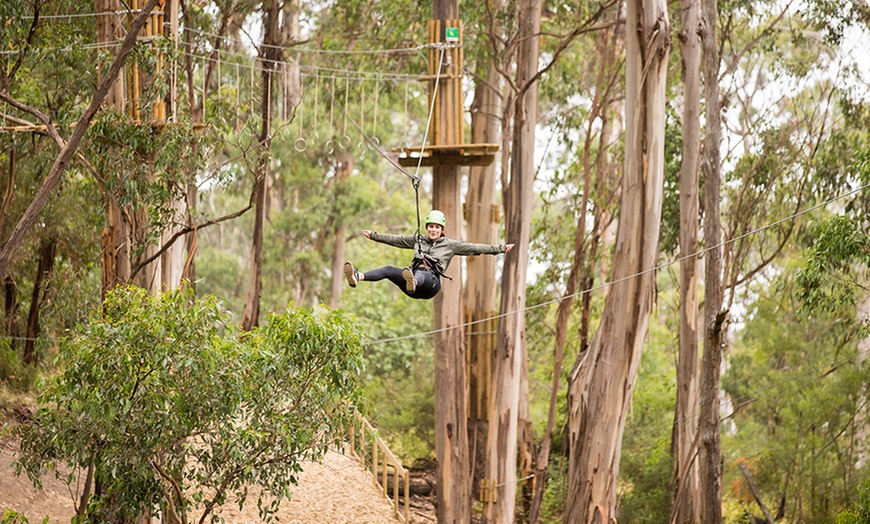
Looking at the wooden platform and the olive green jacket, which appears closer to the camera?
the olive green jacket

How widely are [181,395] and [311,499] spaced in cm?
657

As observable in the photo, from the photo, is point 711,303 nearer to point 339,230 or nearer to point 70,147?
point 70,147

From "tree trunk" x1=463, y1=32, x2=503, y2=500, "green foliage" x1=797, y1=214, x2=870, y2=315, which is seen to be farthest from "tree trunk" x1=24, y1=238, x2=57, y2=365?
"green foliage" x1=797, y1=214, x2=870, y2=315

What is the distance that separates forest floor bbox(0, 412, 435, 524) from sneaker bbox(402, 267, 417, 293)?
5959 millimetres

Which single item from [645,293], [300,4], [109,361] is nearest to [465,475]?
[645,293]

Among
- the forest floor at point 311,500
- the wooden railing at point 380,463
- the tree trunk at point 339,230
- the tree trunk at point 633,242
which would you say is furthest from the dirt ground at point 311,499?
the tree trunk at point 339,230

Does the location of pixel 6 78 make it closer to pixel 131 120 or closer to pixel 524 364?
pixel 131 120

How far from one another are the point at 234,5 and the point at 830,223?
28.9 feet

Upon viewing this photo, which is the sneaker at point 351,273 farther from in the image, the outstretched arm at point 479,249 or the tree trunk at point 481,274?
the tree trunk at point 481,274

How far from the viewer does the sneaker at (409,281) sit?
7.37 meters

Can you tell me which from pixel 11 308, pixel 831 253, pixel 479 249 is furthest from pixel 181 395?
pixel 11 308

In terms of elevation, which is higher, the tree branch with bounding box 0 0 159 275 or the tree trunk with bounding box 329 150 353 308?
the tree trunk with bounding box 329 150 353 308

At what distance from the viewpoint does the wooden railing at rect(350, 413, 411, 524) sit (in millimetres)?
14124

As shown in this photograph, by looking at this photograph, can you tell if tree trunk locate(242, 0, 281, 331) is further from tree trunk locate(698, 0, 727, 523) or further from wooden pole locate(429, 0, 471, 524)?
tree trunk locate(698, 0, 727, 523)
